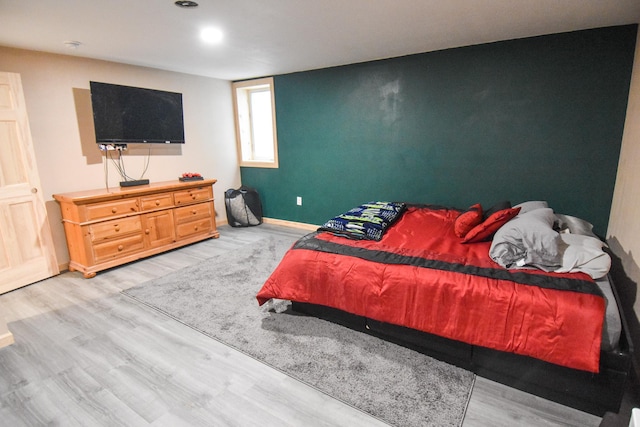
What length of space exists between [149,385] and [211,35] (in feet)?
8.92

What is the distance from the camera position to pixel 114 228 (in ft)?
11.3

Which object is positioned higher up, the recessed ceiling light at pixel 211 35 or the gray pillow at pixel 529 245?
the recessed ceiling light at pixel 211 35

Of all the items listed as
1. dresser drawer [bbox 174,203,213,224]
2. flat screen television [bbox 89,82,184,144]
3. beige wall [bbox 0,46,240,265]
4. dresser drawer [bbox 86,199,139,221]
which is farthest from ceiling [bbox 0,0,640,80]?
dresser drawer [bbox 174,203,213,224]

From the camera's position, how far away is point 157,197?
382cm

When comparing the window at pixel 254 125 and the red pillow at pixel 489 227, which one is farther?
the window at pixel 254 125

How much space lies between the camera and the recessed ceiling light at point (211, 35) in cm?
265

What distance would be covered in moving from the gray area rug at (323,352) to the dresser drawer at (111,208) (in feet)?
2.94

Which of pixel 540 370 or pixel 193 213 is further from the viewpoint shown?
pixel 193 213

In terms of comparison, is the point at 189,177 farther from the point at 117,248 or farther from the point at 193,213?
the point at 117,248

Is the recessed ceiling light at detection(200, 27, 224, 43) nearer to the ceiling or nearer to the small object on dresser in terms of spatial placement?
the ceiling

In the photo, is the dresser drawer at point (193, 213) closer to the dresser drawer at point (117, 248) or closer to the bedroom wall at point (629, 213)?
the dresser drawer at point (117, 248)

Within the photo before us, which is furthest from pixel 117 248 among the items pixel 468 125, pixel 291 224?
pixel 468 125

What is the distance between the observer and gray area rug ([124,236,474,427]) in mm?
1688

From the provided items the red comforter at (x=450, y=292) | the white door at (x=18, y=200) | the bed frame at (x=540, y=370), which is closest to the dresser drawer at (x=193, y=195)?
the white door at (x=18, y=200)
